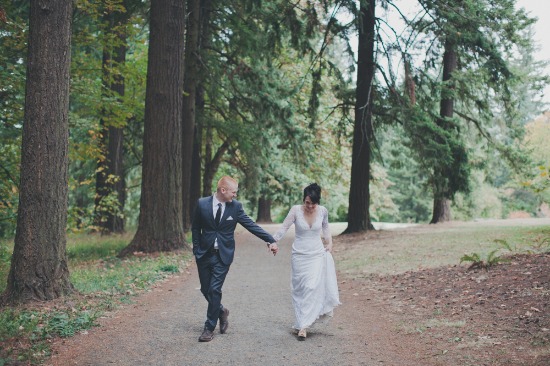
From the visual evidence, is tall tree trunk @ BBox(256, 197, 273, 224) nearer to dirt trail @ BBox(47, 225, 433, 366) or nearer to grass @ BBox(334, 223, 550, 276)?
grass @ BBox(334, 223, 550, 276)

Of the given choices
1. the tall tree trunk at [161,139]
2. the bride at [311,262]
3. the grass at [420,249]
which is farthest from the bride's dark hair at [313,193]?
the tall tree trunk at [161,139]

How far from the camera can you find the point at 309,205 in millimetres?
7516

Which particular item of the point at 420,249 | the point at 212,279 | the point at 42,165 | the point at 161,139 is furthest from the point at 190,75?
the point at 212,279

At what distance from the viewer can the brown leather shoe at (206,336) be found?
22.5 ft

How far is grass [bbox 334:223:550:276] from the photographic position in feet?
41.4

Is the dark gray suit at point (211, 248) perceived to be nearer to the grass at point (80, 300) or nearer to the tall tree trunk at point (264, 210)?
the grass at point (80, 300)

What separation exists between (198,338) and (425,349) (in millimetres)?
2716

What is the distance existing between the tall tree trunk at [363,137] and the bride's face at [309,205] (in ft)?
42.3

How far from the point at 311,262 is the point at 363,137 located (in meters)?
13.4

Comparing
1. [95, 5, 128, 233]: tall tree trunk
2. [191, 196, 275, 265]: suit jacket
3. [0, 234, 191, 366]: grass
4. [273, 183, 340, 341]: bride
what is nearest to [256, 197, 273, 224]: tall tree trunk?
[95, 5, 128, 233]: tall tree trunk

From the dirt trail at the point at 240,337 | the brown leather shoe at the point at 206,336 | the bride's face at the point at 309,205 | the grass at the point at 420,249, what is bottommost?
the dirt trail at the point at 240,337

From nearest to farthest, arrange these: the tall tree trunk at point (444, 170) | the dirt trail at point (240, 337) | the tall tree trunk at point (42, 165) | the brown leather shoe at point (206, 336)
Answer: the dirt trail at point (240, 337) → the brown leather shoe at point (206, 336) → the tall tree trunk at point (42, 165) → the tall tree trunk at point (444, 170)

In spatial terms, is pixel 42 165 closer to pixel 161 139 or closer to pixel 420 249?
pixel 161 139

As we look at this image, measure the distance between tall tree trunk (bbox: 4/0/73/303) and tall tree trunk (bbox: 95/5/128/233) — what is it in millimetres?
7367
